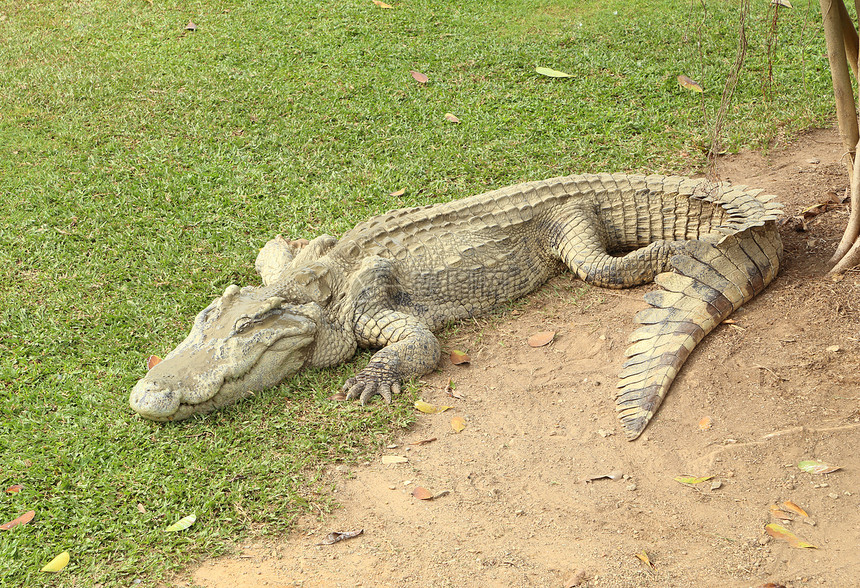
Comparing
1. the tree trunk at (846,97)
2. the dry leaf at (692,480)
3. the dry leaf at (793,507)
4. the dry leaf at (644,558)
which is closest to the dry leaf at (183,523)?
the dry leaf at (644,558)

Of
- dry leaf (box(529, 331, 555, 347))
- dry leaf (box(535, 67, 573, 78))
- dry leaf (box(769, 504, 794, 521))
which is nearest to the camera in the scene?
dry leaf (box(769, 504, 794, 521))

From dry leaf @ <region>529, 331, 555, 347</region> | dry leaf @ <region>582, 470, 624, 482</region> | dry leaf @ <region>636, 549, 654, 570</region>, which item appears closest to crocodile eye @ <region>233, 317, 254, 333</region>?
dry leaf @ <region>529, 331, 555, 347</region>

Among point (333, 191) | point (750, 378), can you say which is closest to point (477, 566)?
point (750, 378)

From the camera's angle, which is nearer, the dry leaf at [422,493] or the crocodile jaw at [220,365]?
the dry leaf at [422,493]

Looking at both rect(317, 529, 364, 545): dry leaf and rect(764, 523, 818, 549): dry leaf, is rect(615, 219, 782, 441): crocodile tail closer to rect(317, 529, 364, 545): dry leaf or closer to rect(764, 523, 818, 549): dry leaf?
rect(764, 523, 818, 549): dry leaf

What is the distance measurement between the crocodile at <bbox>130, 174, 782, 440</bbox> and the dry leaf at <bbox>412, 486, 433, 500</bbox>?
0.75 m

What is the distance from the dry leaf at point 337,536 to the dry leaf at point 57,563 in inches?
46.0

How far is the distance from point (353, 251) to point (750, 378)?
2.57 metres

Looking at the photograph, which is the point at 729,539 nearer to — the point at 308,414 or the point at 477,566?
the point at 477,566

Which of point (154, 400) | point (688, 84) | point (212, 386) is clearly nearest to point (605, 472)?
point (212, 386)

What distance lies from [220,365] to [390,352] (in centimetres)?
100

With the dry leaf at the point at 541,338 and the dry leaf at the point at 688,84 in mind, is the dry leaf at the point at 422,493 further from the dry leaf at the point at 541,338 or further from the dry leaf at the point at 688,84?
the dry leaf at the point at 688,84

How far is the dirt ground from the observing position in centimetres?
325

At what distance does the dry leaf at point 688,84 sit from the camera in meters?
7.70
